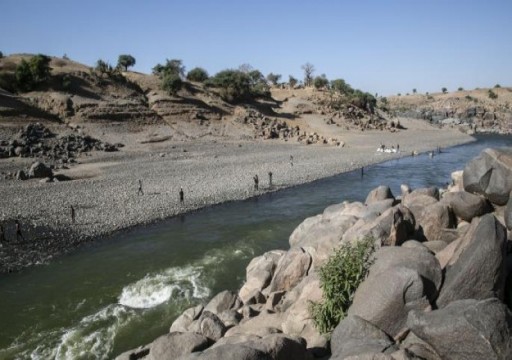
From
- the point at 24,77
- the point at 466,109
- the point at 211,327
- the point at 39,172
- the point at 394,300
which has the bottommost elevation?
the point at 211,327

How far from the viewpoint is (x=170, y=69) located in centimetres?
8725

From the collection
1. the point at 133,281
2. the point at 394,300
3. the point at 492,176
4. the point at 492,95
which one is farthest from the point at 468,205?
the point at 492,95

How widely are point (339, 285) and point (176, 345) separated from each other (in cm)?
529

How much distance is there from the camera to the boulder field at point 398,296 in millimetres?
9375

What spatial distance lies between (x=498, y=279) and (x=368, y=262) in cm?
366

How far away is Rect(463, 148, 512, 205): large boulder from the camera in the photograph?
1802 centimetres

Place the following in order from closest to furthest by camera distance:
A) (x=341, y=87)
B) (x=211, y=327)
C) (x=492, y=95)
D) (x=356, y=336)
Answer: (x=356, y=336) < (x=211, y=327) < (x=341, y=87) < (x=492, y=95)

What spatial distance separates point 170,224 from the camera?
32781 mm

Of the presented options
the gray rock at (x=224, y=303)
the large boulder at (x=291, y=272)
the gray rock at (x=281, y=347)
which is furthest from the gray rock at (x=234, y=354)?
the large boulder at (x=291, y=272)

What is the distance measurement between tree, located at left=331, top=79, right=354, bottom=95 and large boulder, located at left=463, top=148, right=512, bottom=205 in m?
102

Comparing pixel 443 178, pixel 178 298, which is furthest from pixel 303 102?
pixel 178 298

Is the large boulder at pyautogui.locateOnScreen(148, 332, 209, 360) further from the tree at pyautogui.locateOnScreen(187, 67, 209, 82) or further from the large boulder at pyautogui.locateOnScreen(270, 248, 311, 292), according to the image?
the tree at pyautogui.locateOnScreen(187, 67, 209, 82)

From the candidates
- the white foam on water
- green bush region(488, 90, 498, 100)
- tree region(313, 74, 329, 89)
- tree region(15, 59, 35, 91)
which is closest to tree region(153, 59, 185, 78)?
tree region(15, 59, 35, 91)

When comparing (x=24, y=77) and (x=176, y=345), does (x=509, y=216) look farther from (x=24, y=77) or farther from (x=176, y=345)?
(x=24, y=77)
